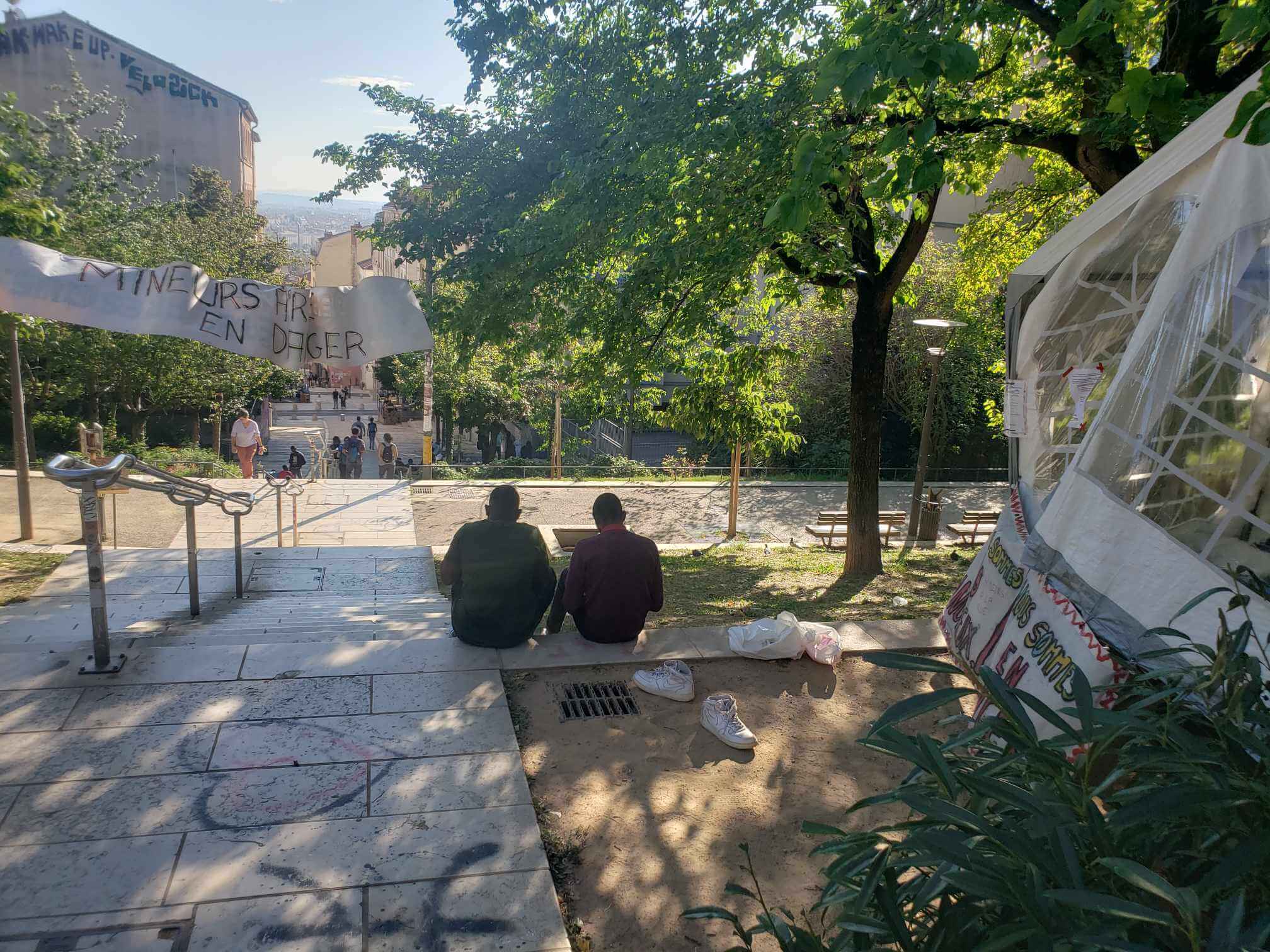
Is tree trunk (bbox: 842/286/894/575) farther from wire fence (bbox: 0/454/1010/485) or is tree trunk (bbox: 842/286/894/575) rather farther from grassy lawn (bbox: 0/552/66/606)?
wire fence (bbox: 0/454/1010/485)

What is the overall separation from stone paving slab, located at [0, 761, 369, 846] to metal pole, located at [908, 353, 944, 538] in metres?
10.9

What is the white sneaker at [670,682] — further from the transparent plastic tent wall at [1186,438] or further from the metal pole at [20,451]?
the metal pole at [20,451]

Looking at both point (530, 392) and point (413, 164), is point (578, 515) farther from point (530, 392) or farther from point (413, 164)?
point (530, 392)

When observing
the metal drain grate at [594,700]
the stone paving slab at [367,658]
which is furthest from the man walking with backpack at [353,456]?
the metal drain grate at [594,700]

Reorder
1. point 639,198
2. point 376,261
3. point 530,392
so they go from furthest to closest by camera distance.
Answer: point 376,261 → point 530,392 → point 639,198

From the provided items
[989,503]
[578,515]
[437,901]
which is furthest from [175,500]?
[989,503]

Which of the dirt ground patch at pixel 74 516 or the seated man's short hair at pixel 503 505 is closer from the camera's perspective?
the seated man's short hair at pixel 503 505

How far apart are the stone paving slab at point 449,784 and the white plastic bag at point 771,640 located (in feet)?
6.17

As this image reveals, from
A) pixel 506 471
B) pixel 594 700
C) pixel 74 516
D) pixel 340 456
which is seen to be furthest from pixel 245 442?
pixel 594 700

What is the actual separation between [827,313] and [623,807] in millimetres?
19972

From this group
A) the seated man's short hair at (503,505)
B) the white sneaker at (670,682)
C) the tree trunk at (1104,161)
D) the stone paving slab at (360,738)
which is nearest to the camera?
the stone paving slab at (360,738)

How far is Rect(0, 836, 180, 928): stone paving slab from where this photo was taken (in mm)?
2773

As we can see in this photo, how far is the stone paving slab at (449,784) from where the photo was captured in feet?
11.5

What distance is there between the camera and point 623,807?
3.65m
